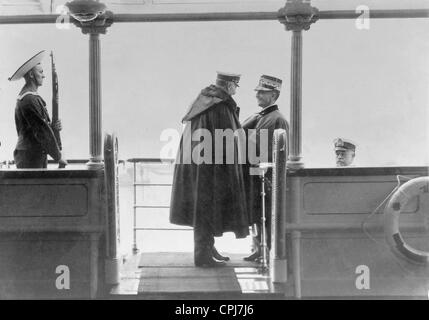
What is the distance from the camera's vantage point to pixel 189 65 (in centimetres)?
409

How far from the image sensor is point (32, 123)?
3.99 meters

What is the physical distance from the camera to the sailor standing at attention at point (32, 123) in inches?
157

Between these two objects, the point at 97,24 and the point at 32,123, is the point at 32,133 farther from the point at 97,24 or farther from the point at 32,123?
the point at 97,24

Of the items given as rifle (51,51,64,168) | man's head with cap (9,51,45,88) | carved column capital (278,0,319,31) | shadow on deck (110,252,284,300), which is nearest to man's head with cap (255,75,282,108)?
carved column capital (278,0,319,31)

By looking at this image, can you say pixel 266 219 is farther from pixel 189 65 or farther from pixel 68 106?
pixel 68 106

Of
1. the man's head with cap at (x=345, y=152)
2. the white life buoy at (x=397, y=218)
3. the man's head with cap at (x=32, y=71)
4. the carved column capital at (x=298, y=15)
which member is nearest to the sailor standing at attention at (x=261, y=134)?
the carved column capital at (x=298, y=15)

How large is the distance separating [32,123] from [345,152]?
104 inches

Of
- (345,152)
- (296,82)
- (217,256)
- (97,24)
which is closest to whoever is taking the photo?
(97,24)

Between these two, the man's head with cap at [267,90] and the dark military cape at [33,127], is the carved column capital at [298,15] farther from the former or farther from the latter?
the dark military cape at [33,127]

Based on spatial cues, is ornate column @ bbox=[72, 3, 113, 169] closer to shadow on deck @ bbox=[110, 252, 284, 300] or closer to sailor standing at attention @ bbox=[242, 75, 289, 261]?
shadow on deck @ bbox=[110, 252, 284, 300]

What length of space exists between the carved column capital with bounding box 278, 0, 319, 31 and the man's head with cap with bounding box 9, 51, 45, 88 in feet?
5.52

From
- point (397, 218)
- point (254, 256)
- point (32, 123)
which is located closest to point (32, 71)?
point (32, 123)

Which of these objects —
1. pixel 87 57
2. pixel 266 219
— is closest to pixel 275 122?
pixel 266 219

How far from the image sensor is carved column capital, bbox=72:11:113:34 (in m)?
3.90
